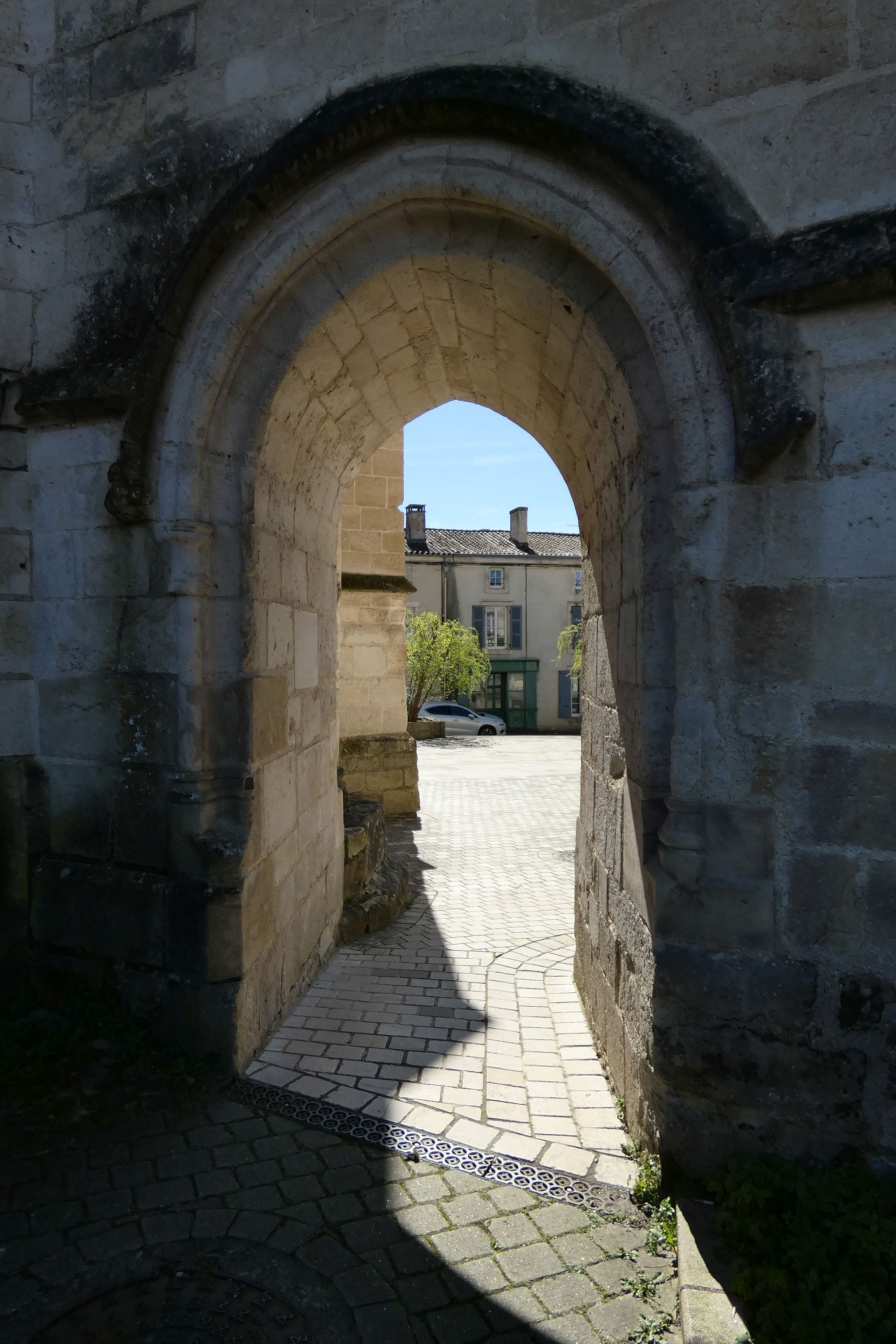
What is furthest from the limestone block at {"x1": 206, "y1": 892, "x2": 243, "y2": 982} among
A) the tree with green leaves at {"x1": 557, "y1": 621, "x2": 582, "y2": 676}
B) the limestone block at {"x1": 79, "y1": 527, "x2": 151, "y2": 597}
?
the tree with green leaves at {"x1": 557, "y1": 621, "x2": 582, "y2": 676}

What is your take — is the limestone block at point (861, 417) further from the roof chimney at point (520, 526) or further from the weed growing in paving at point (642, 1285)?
the roof chimney at point (520, 526)

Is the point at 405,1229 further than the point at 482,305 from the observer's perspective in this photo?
No

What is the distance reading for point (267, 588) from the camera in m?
3.61

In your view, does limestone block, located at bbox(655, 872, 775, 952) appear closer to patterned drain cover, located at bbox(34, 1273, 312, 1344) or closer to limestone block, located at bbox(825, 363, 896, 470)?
limestone block, located at bbox(825, 363, 896, 470)

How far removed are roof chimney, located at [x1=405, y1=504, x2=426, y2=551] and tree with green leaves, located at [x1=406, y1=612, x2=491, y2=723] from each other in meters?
4.57

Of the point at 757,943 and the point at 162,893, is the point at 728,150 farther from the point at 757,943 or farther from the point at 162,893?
the point at 162,893

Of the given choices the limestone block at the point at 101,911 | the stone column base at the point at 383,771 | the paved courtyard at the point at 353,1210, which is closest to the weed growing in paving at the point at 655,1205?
the paved courtyard at the point at 353,1210

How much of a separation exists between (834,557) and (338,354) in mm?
2350

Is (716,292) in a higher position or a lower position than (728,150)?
lower

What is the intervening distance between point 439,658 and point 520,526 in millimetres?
10024

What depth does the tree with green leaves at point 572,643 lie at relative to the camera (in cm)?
2695

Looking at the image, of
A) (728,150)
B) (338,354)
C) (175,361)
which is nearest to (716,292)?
(728,150)

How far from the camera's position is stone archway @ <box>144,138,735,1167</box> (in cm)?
268

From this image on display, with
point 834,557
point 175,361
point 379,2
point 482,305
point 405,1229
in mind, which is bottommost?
point 405,1229
